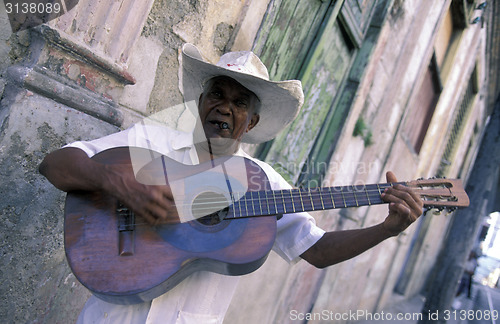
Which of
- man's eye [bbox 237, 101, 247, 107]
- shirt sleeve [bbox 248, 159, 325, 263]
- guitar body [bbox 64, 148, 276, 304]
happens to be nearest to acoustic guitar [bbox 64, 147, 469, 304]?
guitar body [bbox 64, 148, 276, 304]

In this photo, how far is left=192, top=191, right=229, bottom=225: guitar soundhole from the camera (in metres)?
1.51

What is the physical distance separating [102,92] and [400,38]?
4.43 metres

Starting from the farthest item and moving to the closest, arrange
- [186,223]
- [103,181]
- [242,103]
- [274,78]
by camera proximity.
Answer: [274,78]
[242,103]
[186,223]
[103,181]

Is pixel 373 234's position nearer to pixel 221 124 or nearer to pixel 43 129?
pixel 221 124

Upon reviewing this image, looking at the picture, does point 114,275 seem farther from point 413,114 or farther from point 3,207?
point 413,114

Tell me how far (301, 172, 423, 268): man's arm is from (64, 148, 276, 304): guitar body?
1.03 ft

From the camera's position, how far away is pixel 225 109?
176 cm

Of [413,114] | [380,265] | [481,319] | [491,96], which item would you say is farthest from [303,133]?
[491,96]

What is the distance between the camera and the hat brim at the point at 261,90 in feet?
5.88

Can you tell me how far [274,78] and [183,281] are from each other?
202 centimetres

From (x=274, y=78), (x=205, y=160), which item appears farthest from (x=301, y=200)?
(x=274, y=78)

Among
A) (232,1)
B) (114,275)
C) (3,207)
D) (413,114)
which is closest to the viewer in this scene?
(114,275)

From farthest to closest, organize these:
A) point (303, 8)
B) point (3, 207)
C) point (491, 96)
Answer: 1. point (491, 96)
2. point (303, 8)
3. point (3, 207)

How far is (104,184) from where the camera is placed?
4.42 feet
